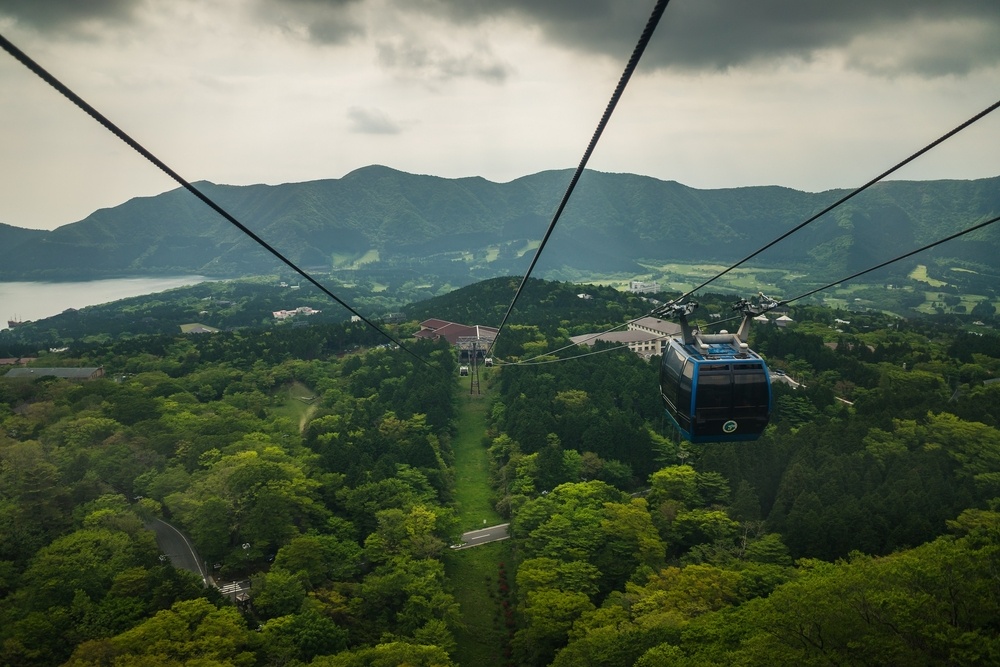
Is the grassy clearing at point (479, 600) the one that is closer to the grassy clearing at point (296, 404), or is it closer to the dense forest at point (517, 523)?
the dense forest at point (517, 523)

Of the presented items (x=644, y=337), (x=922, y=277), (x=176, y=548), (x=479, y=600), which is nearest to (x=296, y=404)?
(x=176, y=548)

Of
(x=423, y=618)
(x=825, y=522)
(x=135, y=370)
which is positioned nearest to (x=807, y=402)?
(x=825, y=522)

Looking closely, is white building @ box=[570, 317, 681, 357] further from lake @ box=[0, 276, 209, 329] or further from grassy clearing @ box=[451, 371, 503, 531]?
lake @ box=[0, 276, 209, 329]

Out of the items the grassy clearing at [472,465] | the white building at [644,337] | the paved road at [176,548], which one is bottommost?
the grassy clearing at [472,465]

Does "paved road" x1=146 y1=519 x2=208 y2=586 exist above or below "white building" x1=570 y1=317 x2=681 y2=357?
below

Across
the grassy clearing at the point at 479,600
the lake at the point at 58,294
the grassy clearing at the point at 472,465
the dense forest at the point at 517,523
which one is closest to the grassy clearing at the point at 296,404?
the dense forest at the point at 517,523

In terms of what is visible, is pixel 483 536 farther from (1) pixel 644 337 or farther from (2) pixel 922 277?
(2) pixel 922 277

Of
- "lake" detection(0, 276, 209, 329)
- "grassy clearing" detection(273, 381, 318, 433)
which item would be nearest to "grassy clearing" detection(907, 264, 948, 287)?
"grassy clearing" detection(273, 381, 318, 433)

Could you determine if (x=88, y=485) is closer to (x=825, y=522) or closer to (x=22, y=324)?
(x=825, y=522)
